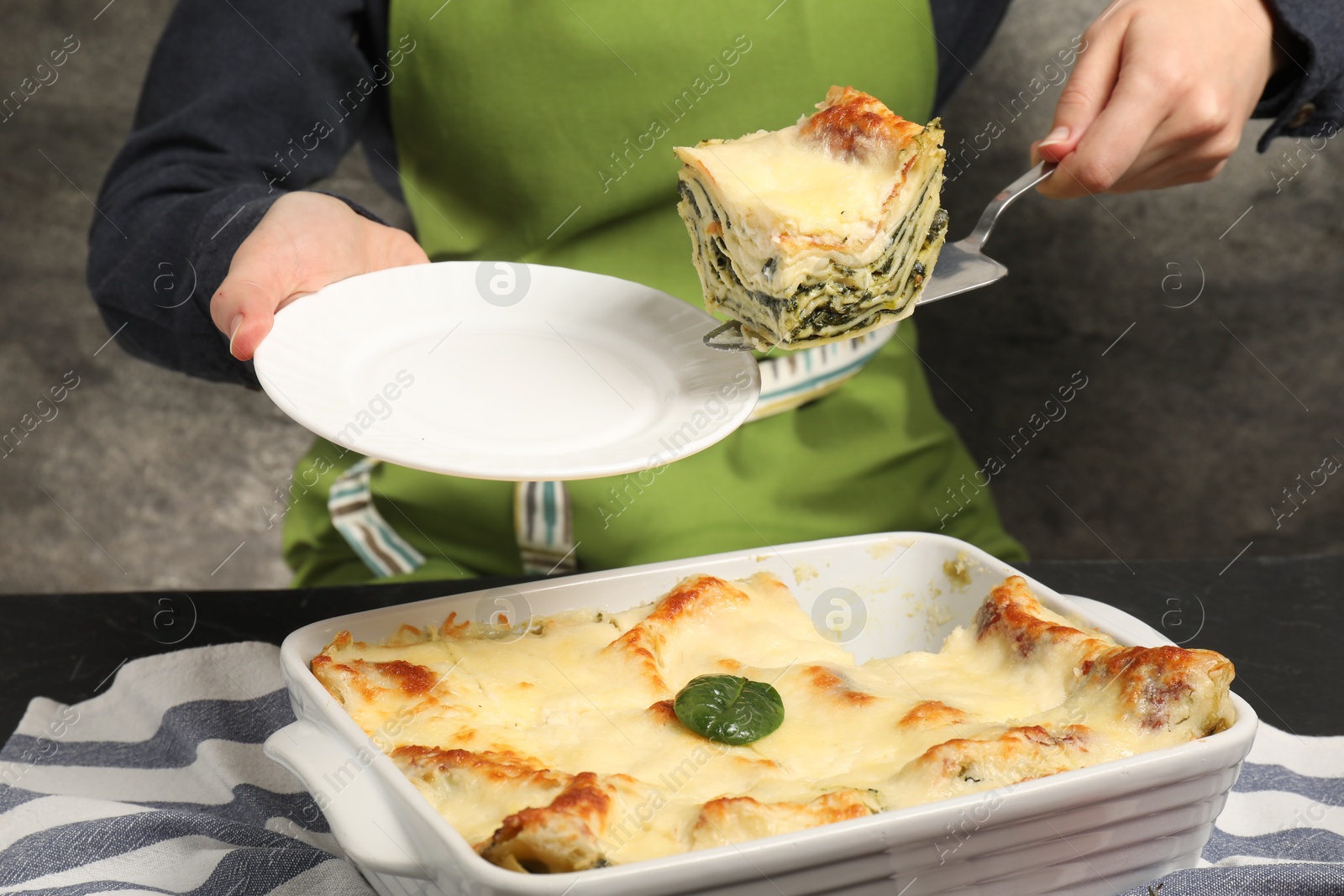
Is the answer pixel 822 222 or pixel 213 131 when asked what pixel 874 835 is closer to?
pixel 822 222

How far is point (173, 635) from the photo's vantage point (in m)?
1.70

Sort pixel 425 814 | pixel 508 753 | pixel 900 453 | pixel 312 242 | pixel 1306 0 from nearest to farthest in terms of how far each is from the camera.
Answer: pixel 425 814 → pixel 508 753 → pixel 312 242 → pixel 1306 0 → pixel 900 453

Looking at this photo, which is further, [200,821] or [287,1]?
[287,1]

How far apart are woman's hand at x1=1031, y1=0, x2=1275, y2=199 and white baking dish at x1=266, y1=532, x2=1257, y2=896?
0.62m

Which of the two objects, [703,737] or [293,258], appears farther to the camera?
[293,258]

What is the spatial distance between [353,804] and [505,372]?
54 centimetres

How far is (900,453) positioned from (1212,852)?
42.2 inches

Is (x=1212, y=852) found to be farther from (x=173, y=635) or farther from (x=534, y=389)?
(x=173, y=635)

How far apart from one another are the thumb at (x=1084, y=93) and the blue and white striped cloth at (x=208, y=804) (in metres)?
0.79

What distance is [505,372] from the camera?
1.36 metres

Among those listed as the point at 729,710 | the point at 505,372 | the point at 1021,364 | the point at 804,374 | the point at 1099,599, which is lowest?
the point at 1021,364

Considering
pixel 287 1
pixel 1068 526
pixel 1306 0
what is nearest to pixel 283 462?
pixel 287 1

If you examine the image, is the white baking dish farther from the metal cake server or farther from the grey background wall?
the grey background wall

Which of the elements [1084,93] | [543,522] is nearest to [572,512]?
[543,522]
